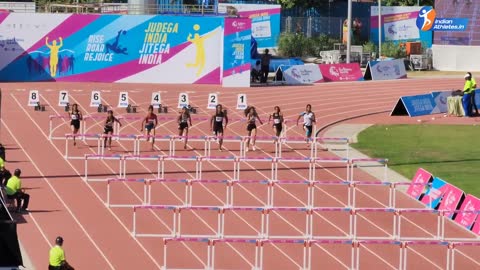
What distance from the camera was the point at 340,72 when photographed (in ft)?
200

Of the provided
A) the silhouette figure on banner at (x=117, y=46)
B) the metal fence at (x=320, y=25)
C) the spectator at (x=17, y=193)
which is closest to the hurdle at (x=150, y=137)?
the spectator at (x=17, y=193)

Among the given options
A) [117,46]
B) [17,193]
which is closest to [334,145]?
[17,193]

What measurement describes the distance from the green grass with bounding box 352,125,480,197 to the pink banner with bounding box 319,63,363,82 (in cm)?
1538

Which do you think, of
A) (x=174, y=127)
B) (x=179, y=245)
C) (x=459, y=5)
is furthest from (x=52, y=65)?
(x=179, y=245)

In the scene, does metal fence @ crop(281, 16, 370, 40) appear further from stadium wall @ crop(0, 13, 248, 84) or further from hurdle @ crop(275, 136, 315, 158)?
hurdle @ crop(275, 136, 315, 158)

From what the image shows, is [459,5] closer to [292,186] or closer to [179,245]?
[292,186]

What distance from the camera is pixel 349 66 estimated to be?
61.7m

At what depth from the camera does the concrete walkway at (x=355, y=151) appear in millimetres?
33188

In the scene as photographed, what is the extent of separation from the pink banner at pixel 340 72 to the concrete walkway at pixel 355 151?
1533cm

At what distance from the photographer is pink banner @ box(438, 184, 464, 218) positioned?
88.7ft

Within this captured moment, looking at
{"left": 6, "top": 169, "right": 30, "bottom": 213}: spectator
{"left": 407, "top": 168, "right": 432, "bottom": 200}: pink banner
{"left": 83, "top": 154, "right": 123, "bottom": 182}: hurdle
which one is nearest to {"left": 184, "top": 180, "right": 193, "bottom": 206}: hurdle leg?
{"left": 83, "top": 154, "right": 123, "bottom": 182}: hurdle

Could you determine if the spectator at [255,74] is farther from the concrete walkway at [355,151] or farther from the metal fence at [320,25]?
the metal fence at [320,25]

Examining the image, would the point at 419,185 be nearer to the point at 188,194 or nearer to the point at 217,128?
the point at 188,194

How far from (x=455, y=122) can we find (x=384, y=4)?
42442 millimetres
